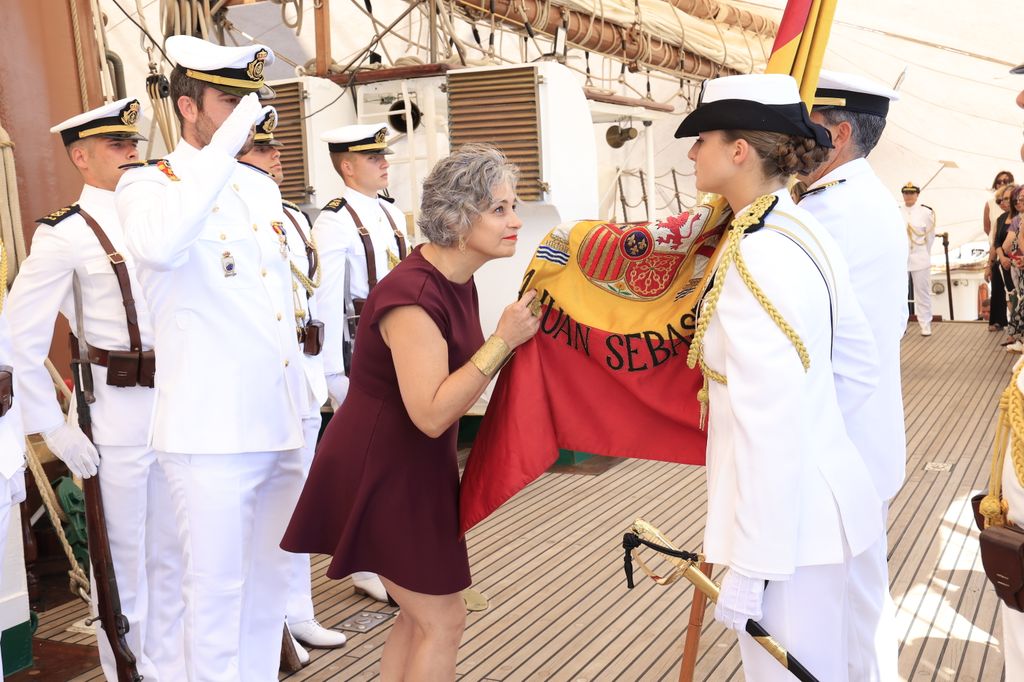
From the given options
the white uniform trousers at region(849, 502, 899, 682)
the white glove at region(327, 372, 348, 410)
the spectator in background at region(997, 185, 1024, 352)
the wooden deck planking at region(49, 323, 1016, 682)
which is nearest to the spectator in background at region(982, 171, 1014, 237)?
the spectator in background at region(997, 185, 1024, 352)

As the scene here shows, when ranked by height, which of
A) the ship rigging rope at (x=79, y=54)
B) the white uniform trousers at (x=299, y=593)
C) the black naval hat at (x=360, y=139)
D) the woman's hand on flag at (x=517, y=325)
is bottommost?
the white uniform trousers at (x=299, y=593)

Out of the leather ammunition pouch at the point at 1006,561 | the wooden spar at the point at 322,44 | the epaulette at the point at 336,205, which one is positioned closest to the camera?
the leather ammunition pouch at the point at 1006,561

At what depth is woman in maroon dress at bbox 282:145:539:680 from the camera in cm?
200

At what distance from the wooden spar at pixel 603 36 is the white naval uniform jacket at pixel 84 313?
3.27 meters

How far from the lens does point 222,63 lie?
2.31 meters

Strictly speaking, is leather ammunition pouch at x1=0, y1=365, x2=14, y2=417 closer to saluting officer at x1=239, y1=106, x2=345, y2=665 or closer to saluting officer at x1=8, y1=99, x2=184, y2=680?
saluting officer at x1=8, y1=99, x2=184, y2=680

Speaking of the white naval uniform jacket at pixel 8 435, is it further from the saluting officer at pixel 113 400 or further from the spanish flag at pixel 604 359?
the spanish flag at pixel 604 359

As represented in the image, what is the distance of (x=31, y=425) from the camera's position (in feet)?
8.96

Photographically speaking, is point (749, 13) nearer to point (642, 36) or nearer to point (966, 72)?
point (966, 72)

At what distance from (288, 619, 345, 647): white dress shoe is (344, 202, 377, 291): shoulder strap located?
52.0 inches

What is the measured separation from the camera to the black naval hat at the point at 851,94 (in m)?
2.39

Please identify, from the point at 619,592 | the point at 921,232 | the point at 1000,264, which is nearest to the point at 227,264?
the point at 619,592

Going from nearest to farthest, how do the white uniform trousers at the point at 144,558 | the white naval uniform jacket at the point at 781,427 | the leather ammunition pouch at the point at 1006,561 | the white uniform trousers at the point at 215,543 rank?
the leather ammunition pouch at the point at 1006,561, the white naval uniform jacket at the point at 781,427, the white uniform trousers at the point at 215,543, the white uniform trousers at the point at 144,558

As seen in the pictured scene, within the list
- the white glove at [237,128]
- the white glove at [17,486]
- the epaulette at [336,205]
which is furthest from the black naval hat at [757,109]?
the epaulette at [336,205]
